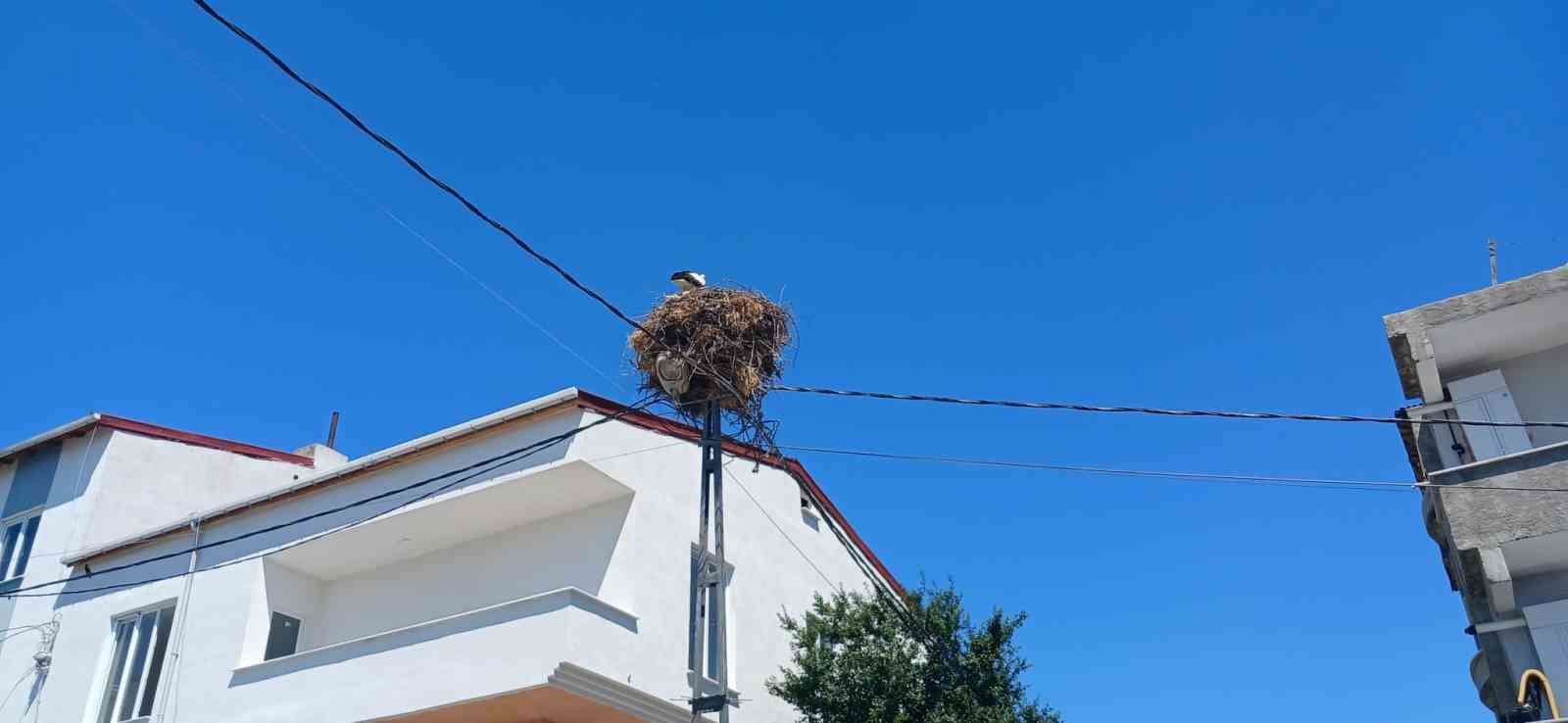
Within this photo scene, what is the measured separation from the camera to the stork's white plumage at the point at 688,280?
15.1 metres

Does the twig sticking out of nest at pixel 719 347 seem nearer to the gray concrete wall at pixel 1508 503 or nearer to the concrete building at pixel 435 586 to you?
the concrete building at pixel 435 586

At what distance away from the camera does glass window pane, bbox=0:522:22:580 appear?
76.8ft

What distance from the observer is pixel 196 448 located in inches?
971

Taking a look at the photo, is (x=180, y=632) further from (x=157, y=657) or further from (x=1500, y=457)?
(x=1500, y=457)

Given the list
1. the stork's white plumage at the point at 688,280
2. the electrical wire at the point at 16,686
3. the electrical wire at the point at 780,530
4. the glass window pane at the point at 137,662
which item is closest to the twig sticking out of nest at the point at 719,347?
the stork's white plumage at the point at 688,280

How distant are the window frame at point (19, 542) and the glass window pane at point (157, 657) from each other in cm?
495

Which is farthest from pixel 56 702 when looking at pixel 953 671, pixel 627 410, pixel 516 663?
pixel 953 671

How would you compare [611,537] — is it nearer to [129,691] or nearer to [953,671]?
[953,671]

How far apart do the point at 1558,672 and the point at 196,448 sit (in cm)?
2212

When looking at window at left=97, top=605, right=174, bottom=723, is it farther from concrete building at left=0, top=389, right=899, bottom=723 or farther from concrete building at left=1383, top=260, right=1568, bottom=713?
concrete building at left=1383, top=260, right=1568, bottom=713

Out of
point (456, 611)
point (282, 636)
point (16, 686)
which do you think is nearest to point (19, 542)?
point (16, 686)

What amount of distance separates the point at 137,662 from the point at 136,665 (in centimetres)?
5

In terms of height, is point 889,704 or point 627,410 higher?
point 627,410

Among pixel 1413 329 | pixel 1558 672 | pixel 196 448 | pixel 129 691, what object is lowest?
pixel 1558 672
